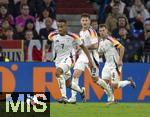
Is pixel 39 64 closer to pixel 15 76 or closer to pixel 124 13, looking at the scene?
pixel 15 76

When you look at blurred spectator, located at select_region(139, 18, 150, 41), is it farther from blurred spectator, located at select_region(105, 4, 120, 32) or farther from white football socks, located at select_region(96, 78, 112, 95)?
white football socks, located at select_region(96, 78, 112, 95)

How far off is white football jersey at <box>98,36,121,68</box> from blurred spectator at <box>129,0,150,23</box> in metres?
5.07

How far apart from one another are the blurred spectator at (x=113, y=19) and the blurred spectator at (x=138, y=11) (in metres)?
A: 1.04

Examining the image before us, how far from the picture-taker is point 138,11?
87.9ft

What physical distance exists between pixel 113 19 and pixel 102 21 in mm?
853

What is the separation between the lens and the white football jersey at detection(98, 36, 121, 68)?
21266 mm

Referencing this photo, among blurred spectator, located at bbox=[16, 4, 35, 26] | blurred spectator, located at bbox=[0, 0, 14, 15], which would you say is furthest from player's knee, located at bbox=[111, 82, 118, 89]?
blurred spectator, located at bbox=[0, 0, 14, 15]

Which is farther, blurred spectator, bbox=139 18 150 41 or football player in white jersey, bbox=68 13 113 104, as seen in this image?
blurred spectator, bbox=139 18 150 41

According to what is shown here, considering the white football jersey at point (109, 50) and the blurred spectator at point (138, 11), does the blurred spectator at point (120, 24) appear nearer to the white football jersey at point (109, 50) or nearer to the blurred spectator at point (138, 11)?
the blurred spectator at point (138, 11)

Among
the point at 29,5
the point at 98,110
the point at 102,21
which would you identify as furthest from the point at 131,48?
the point at 98,110

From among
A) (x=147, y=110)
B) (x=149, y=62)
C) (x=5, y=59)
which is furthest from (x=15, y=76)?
(x=147, y=110)

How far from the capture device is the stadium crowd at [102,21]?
77.3 ft

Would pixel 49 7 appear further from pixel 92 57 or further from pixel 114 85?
pixel 114 85

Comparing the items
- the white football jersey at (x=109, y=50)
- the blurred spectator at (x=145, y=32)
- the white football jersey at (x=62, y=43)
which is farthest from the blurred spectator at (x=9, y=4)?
the white football jersey at (x=62, y=43)
